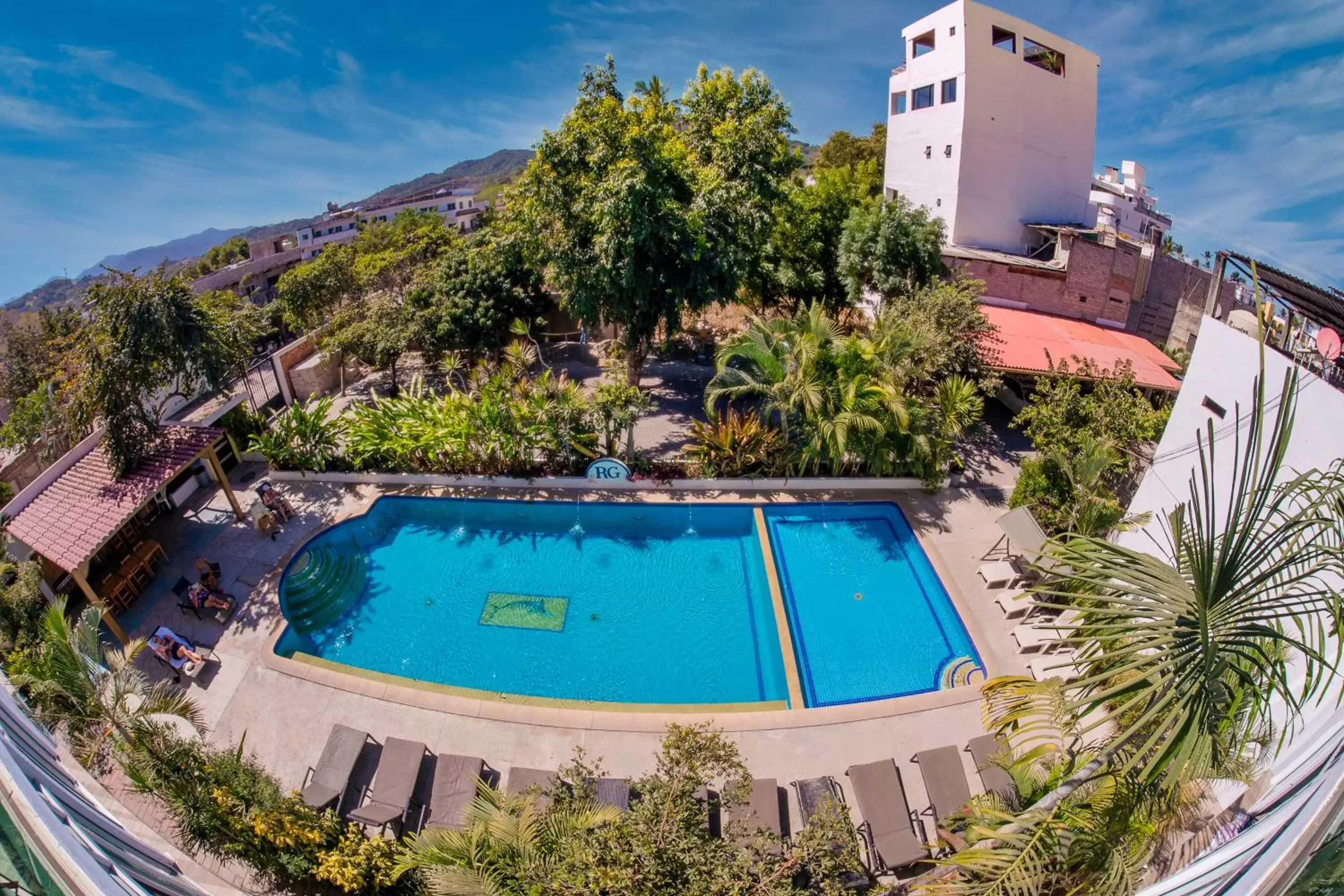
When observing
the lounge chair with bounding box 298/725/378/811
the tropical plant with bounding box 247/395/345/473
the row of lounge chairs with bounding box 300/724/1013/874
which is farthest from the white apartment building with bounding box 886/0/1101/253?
the lounge chair with bounding box 298/725/378/811

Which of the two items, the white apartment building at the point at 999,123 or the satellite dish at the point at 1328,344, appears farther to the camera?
the white apartment building at the point at 999,123

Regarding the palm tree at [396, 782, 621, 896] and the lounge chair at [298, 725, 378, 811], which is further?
the lounge chair at [298, 725, 378, 811]

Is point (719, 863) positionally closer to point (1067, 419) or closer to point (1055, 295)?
point (1067, 419)

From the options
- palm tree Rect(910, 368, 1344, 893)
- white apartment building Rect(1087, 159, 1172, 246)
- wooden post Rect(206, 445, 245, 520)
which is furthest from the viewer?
white apartment building Rect(1087, 159, 1172, 246)

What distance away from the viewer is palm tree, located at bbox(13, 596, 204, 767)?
7.47m

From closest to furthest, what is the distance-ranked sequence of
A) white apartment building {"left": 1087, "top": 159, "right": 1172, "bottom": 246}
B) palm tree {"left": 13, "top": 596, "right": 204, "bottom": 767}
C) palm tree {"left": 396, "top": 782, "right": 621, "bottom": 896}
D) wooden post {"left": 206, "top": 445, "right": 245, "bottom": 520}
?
palm tree {"left": 396, "top": 782, "right": 621, "bottom": 896} < palm tree {"left": 13, "top": 596, "right": 204, "bottom": 767} < wooden post {"left": 206, "top": 445, "right": 245, "bottom": 520} < white apartment building {"left": 1087, "top": 159, "right": 1172, "bottom": 246}

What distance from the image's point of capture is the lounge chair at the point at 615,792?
9.06m

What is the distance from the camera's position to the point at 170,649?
11680mm

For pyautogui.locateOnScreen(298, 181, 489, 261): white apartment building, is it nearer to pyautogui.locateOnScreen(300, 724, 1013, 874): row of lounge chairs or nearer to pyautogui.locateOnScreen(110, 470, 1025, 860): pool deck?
pyautogui.locateOnScreen(110, 470, 1025, 860): pool deck

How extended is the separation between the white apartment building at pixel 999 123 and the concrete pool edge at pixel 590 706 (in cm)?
2342

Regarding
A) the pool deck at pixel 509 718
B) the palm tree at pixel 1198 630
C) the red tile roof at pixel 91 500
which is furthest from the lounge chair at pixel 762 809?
the red tile roof at pixel 91 500

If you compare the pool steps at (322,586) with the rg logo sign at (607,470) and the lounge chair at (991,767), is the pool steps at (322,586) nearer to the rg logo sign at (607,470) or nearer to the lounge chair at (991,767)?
the rg logo sign at (607,470)

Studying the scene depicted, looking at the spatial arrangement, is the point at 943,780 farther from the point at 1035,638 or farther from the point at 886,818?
the point at 1035,638

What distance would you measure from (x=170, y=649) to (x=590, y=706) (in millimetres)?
8546
